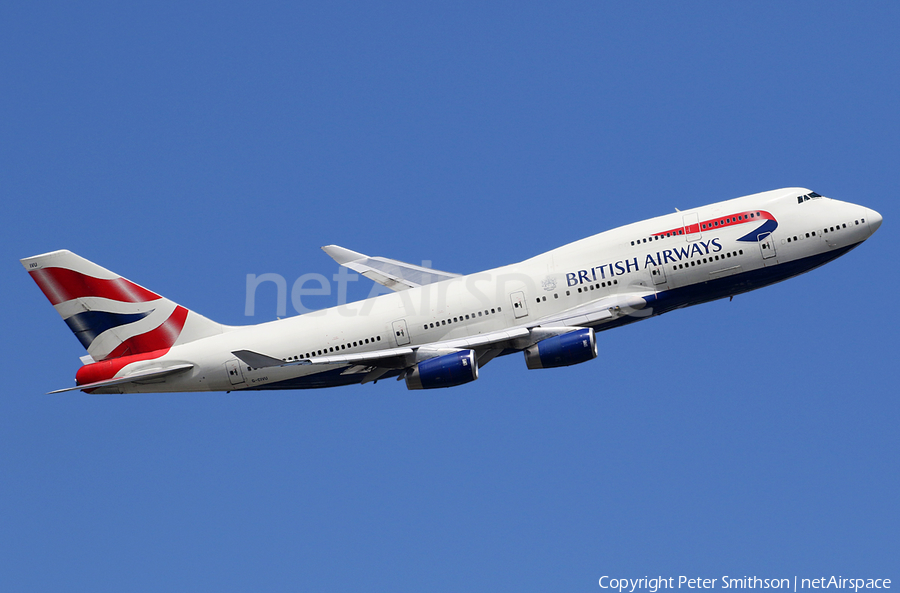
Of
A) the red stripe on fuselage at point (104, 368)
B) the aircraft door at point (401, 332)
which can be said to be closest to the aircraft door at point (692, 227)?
the aircraft door at point (401, 332)

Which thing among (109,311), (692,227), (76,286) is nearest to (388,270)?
(109,311)

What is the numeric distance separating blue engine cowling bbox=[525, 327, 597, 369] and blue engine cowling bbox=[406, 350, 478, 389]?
311 cm

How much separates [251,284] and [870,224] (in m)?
31.2

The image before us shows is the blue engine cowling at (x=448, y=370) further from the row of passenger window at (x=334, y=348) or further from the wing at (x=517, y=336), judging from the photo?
the row of passenger window at (x=334, y=348)

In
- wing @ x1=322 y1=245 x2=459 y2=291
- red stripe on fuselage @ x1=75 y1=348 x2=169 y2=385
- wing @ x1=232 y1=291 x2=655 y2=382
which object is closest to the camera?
wing @ x1=232 y1=291 x2=655 y2=382

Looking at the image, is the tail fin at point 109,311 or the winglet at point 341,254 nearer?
the tail fin at point 109,311

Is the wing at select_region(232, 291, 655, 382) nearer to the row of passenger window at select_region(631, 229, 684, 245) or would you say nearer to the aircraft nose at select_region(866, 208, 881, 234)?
the row of passenger window at select_region(631, 229, 684, 245)


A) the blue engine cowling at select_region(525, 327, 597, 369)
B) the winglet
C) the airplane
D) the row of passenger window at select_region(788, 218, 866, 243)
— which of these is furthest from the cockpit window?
the winglet

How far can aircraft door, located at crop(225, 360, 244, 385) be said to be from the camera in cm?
4622

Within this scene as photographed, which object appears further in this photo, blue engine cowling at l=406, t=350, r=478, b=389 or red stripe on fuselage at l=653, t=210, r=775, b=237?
red stripe on fuselage at l=653, t=210, r=775, b=237

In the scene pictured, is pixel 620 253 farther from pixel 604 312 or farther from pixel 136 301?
pixel 136 301

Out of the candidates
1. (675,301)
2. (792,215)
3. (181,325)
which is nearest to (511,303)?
(675,301)

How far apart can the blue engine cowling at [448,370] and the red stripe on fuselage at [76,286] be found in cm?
1571

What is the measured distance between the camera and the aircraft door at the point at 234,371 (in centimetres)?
4622
